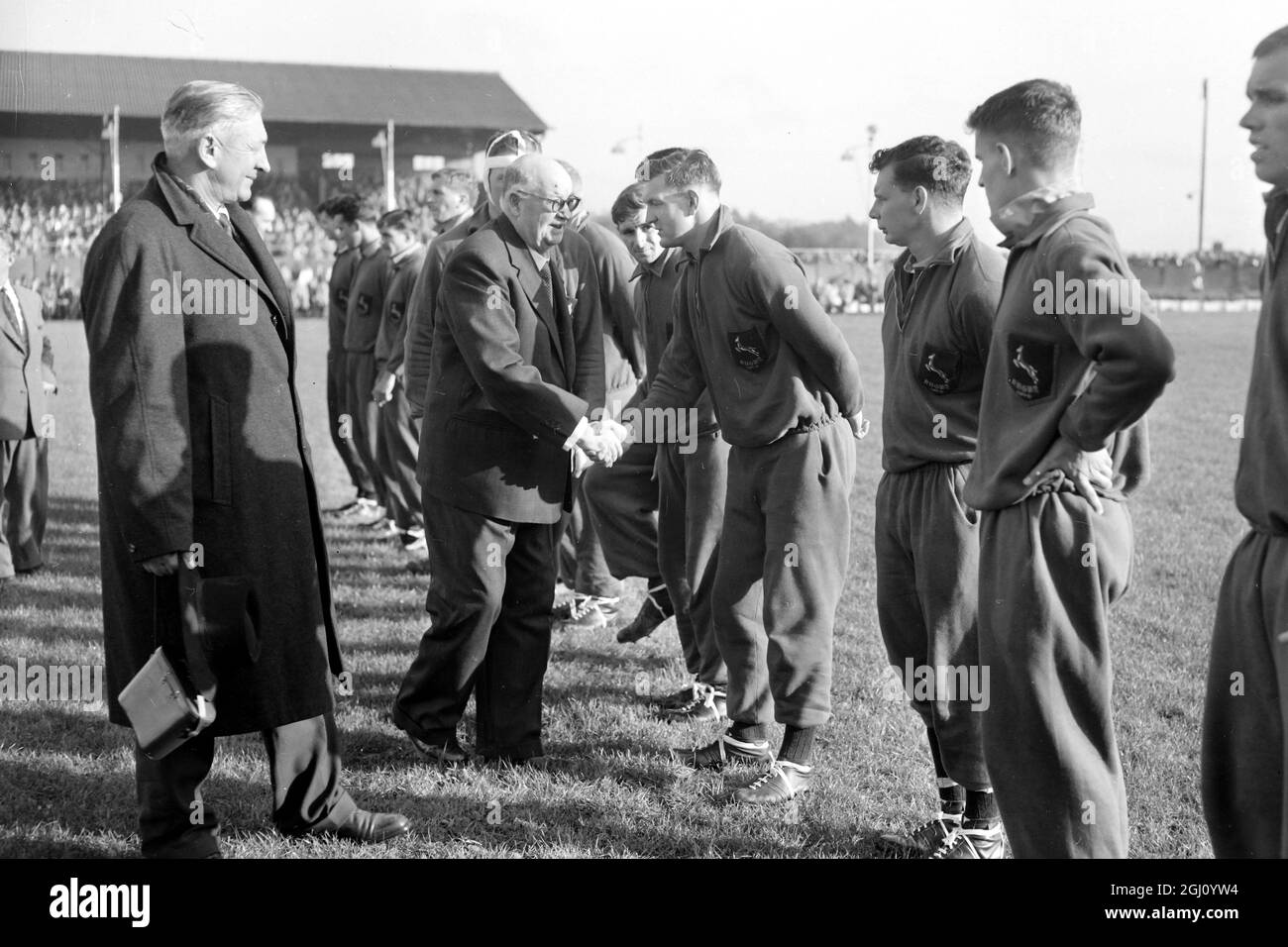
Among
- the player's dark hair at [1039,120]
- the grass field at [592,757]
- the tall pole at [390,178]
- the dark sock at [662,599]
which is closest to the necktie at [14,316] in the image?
the grass field at [592,757]

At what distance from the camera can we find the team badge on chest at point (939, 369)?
13.5ft

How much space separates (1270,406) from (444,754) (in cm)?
341

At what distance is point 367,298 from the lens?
31.8 ft

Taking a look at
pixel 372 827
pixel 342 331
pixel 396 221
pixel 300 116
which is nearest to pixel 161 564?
pixel 372 827

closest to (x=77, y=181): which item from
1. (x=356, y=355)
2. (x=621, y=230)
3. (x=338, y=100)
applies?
(x=338, y=100)

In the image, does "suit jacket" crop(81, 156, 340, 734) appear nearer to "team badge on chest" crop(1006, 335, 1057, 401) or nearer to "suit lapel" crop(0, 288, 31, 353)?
"team badge on chest" crop(1006, 335, 1057, 401)

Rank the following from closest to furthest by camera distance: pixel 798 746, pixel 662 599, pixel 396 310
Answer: pixel 798 746 < pixel 662 599 < pixel 396 310

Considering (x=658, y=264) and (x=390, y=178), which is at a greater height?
A: (x=390, y=178)

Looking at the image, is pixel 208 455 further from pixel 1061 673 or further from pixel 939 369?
pixel 1061 673

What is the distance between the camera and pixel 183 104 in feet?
12.8

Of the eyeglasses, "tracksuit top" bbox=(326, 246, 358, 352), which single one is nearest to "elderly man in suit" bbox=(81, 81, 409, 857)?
the eyeglasses
